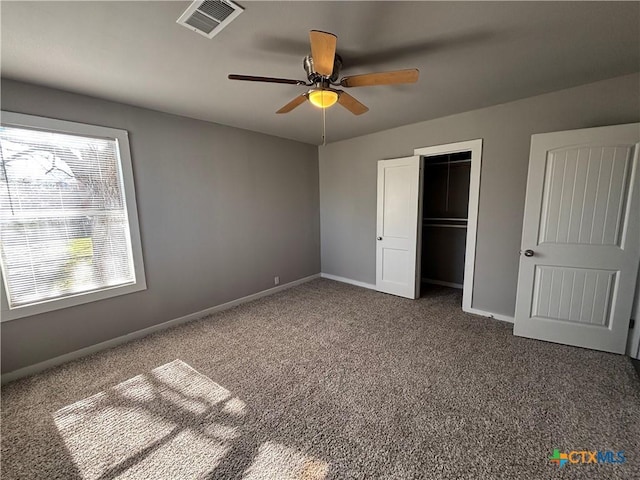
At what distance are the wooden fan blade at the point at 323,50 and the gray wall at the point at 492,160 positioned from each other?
2.27 meters

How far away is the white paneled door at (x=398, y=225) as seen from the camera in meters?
3.57

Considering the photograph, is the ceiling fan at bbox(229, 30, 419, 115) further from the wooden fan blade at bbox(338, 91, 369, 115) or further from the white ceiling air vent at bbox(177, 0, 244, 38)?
the white ceiling air vent at bbox(177, 0, 244, 38)

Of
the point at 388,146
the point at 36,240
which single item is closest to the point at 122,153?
the point at 36,240

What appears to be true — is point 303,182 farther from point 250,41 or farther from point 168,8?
point 168,8

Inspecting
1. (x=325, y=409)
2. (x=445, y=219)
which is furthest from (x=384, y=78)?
(x=445, y=219)

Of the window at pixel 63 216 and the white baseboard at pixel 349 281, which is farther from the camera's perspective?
the white baseboard at pixel 349 281

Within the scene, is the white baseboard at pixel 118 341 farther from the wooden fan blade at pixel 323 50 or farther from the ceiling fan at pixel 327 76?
the wooden fan blade at pixel 323 50

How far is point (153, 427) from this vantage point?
5.47ft

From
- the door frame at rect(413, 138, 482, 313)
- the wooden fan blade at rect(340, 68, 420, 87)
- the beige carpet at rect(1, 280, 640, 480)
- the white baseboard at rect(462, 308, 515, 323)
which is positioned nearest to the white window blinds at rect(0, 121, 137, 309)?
the beige carpet at rect(1, 280, 640, 480)

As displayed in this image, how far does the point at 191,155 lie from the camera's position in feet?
10.0

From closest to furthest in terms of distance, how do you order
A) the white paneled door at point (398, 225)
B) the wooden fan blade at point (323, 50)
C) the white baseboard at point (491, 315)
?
the wooden fan blade at point (323, 50) < the white baseboard at point (491, 315) < the white paneled door at point (398, 225)

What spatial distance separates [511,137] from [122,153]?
13.4 feet

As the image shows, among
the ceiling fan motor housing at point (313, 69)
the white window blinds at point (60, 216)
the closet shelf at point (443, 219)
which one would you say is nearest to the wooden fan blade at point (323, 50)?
the ceiling fan motor housing at point (313, 69)

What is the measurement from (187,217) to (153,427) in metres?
2.13
